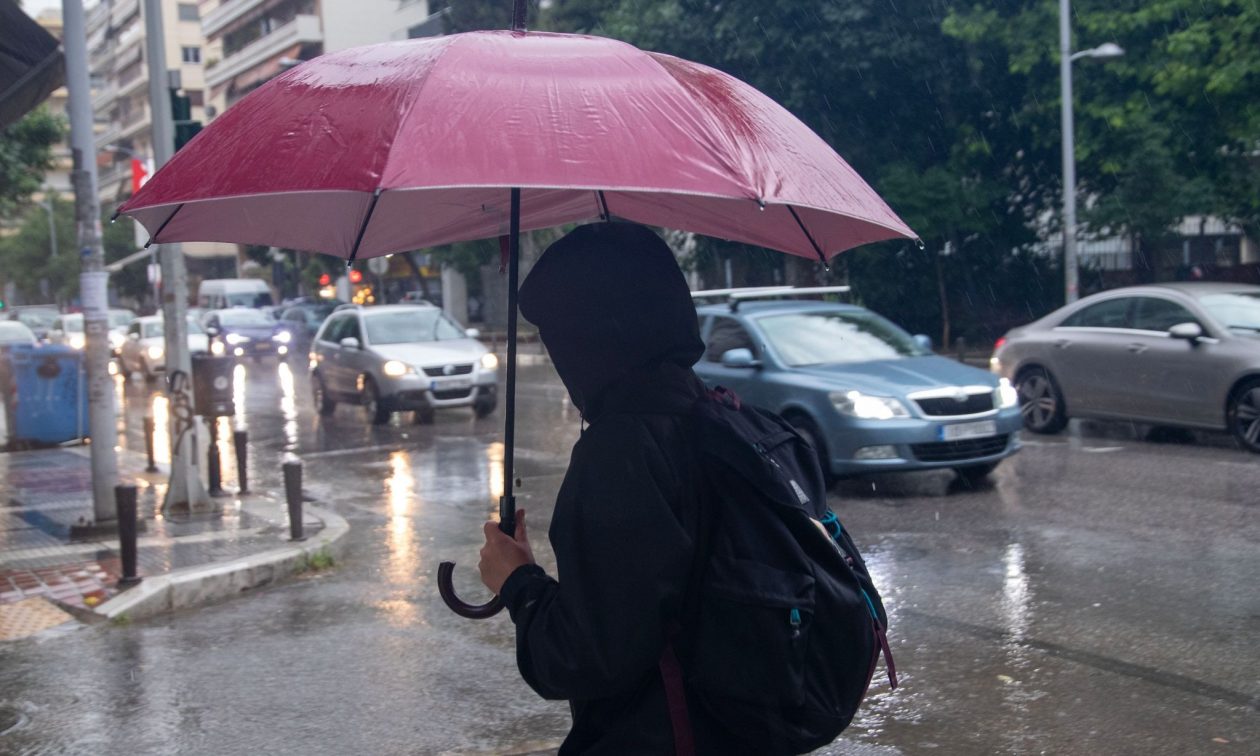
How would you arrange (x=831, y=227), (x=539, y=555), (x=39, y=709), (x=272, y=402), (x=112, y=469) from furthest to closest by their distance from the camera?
(x=272, y=402) < (x=112, y=469) < (x=539, y=555) < (x=39, y=709) < (x=831, y=227)

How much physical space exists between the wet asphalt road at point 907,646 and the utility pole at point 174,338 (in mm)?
1390

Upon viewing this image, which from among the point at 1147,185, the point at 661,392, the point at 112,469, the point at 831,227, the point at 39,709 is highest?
the point at 1147,185

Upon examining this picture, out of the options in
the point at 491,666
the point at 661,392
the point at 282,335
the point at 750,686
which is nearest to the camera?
the point at 750,686

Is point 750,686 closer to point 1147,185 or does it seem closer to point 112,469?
point 112,469

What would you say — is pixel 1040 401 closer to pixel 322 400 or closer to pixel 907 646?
pixel 907 646

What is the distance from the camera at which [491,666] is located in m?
6.21

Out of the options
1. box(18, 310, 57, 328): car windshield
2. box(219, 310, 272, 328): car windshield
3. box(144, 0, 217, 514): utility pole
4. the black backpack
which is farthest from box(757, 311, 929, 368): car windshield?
box(18, 310, 57, 328): car windshield

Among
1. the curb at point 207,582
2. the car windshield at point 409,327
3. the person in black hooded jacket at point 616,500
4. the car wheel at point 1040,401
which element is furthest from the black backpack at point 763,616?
the car windshield at point 409,327

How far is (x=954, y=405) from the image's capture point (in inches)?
412

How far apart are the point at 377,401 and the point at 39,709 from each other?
12.5 m

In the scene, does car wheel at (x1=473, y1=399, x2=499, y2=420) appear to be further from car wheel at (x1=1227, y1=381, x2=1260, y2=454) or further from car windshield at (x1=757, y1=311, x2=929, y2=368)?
car wheel at (x1=1227, y1=381, x2=1260, y2=454)

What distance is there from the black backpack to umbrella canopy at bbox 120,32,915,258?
57 centimetres

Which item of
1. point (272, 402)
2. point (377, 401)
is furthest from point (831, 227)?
point (272, 402)

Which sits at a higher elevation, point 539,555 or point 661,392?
point 661,392
